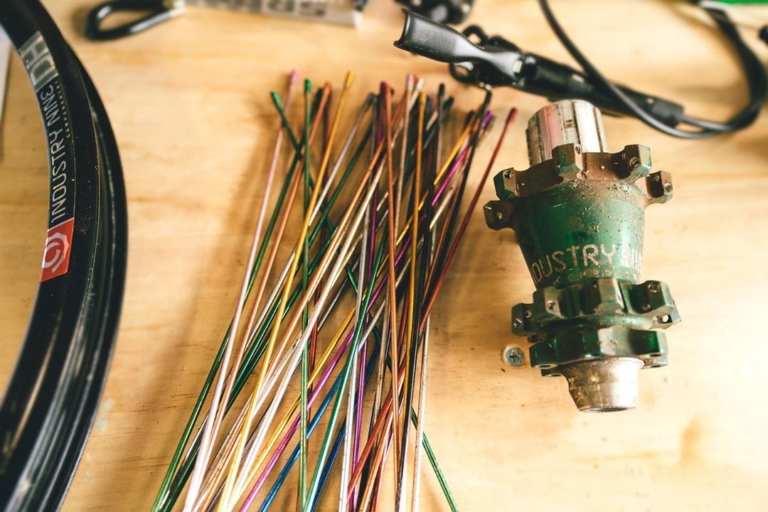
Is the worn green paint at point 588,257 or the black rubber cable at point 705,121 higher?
the black rubber cable at point 705,121

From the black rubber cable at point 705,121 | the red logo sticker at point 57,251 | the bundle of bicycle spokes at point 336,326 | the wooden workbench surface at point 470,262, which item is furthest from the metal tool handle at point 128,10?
the black rubber cable at point 705,121

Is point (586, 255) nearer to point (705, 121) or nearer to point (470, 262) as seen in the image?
point (470, 262)

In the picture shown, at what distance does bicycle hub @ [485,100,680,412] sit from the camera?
54cm

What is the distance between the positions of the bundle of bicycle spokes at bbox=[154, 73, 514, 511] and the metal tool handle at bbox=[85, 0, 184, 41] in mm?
295

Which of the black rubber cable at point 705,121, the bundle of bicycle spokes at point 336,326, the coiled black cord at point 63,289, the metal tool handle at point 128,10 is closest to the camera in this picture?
the coiled black cord at point 63,289

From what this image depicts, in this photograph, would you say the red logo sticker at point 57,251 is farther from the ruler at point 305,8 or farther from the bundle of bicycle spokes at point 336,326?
the ruler at point 305,8

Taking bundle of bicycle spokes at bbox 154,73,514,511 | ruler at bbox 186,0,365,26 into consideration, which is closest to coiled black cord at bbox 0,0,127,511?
bundle of bicycle spokes at bbox 154,73,514,511

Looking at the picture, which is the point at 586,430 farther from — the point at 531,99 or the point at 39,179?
the point at 39,179

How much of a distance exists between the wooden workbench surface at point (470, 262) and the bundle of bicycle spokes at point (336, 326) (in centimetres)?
4

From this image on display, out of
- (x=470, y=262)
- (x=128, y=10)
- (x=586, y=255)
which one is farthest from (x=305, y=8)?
(x=586, y=255)

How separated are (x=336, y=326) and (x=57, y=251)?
33 cm

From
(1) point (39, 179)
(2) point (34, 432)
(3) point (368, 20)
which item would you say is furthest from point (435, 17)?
(2) point (34, 432)

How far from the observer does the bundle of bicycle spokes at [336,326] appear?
598 mm

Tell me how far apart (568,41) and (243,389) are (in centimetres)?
72
